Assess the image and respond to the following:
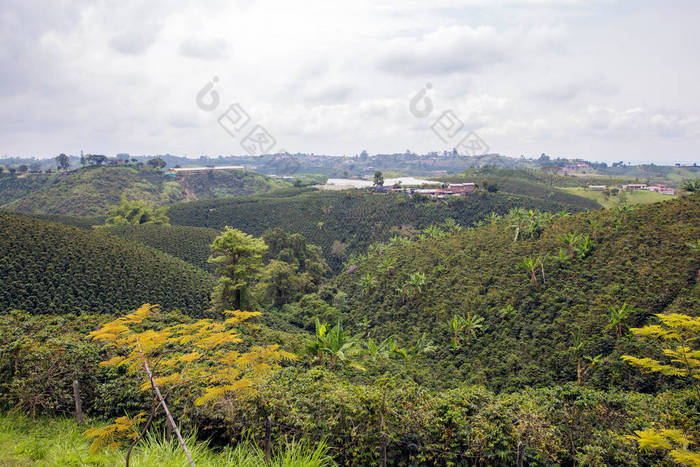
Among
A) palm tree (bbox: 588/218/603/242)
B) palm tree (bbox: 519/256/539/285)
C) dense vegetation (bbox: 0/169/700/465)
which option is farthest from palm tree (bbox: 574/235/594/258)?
palm tree (bbox: 519/256/539/285)

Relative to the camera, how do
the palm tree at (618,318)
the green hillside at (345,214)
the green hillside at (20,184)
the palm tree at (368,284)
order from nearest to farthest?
1. the palm tree at (618,318)
2. the palm tree at (368,284)
3. the green hillside at (345,214)
4. the green hillside at (20,184)

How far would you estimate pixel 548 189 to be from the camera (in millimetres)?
70688

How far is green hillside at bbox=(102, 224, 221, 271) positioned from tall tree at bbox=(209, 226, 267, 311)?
604 inches

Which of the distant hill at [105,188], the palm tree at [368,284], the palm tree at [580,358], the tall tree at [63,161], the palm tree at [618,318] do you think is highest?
the tall tree at [63,161]

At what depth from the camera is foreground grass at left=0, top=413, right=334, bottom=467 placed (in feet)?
17.4

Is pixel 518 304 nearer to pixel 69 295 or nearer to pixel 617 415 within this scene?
pixel 617 415

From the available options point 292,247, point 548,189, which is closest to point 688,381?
point 292,247

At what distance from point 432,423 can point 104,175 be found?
102 m

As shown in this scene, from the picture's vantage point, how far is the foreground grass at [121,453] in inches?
209

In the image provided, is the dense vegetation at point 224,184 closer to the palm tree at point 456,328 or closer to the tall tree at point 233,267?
the tall tree at point 233,267

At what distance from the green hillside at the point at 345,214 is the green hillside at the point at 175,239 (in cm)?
1679

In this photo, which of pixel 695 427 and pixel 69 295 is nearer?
pixel 695 427

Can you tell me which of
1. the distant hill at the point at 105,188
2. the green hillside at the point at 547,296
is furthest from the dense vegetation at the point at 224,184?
the green hillside at the point at 547,296

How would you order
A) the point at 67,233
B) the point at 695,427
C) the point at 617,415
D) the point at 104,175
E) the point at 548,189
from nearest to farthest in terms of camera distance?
1. the point at 695,427
2. the point at 617,415
3. the point at 67,233
4. the point at 548,189
5. the point at 104,175
